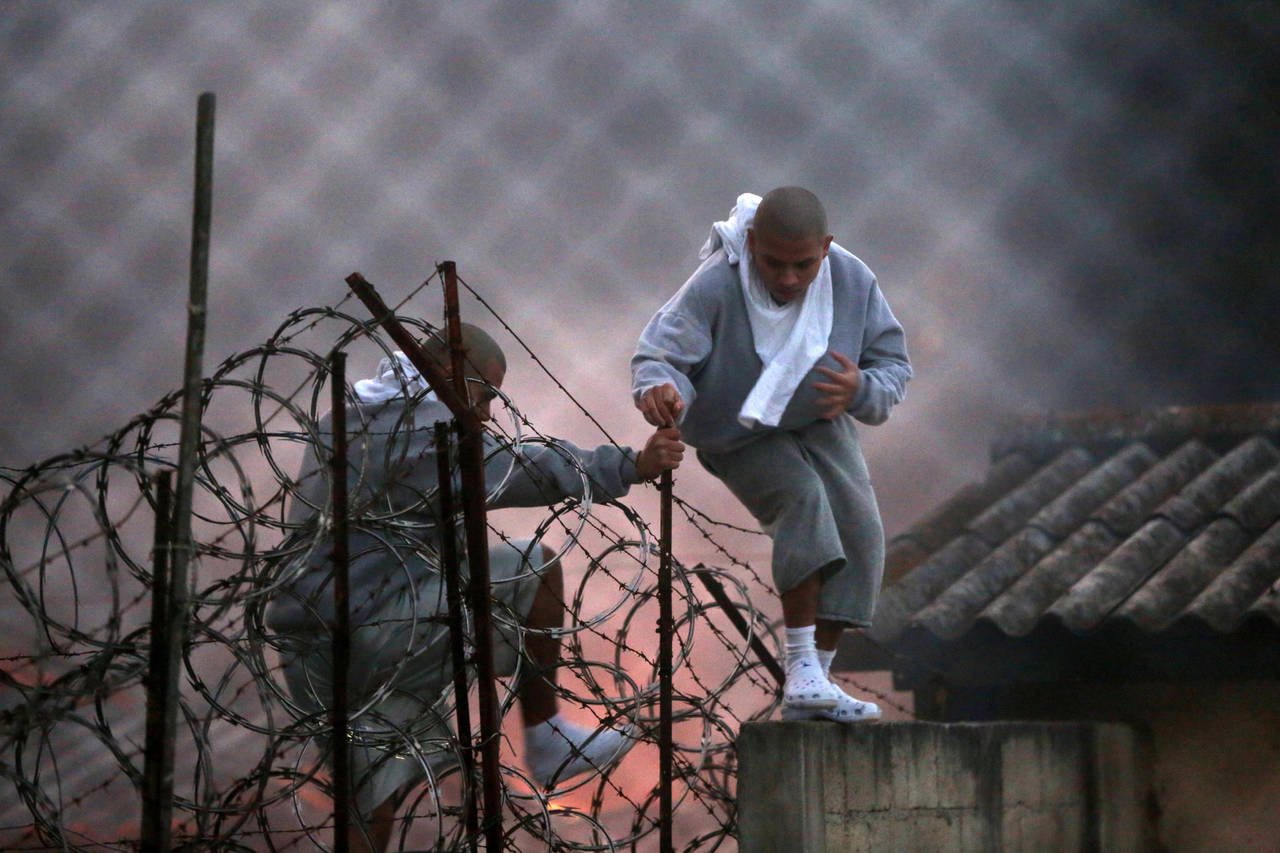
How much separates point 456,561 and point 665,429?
525 mm

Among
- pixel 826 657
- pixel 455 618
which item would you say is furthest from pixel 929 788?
pixel 455 618

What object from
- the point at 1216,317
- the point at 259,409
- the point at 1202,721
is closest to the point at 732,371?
the point at 259,409

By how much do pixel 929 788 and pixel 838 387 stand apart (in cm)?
91

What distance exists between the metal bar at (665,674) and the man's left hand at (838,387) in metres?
0.36

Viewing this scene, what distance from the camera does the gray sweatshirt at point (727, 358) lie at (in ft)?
A: 10.2

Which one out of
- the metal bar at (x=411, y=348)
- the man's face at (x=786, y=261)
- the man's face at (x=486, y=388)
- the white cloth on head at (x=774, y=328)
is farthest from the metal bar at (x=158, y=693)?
the man's face at (x=786, y=261)

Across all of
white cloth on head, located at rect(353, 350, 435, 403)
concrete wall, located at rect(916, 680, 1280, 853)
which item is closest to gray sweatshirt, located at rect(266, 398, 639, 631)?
white cloth on head, located at rect(353, 350, 435, 403)

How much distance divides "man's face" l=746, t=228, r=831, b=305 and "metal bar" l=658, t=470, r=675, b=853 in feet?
1.51

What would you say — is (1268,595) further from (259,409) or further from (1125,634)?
(259,409)

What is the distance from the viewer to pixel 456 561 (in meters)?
2.76

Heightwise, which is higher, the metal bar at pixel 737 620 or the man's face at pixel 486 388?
the man's face at pixel 486 388

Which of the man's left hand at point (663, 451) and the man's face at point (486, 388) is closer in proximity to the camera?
the man's left hand at point (663, 451)

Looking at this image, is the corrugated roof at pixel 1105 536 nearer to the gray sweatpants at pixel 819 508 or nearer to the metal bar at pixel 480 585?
the gray sweatpants at pixel 819 508

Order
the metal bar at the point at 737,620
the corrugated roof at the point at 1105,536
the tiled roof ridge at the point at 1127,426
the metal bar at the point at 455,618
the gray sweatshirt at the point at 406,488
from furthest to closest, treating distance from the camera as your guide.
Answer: the tiled roof ridge at the point at 1127,426 < the corrugated roof at the point at 1105,536 < the metal bar at the point at 737,620 < the gray sweatshirt at the point at 406,488 < the metal bar at the point at 455,618
